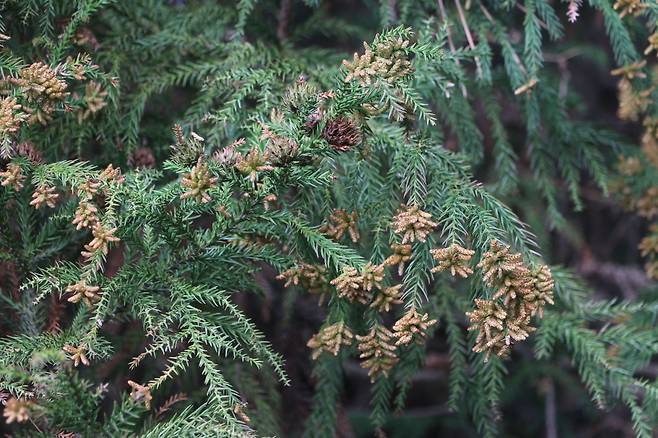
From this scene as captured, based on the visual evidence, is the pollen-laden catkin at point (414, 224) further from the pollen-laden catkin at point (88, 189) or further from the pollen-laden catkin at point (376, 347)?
the pollen-laden catkin at point (88, 189)

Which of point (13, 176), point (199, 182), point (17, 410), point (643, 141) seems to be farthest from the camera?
point (643, 141)

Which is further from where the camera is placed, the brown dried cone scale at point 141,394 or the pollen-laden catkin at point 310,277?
the pollen-laden catkin at point 310,277

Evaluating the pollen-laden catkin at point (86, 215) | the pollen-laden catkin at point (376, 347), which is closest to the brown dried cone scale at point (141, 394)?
the pollen-laden catkin at point (86, 215)

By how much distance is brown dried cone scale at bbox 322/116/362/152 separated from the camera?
1.36 meters

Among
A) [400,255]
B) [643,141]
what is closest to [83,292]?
[400,255]

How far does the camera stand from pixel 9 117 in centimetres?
142

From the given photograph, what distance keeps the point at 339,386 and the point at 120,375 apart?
60 centimetres

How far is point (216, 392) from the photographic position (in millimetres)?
1374

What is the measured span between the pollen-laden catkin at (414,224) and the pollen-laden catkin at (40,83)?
2.32 feet

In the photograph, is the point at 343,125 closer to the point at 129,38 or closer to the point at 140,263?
the point at 140,263

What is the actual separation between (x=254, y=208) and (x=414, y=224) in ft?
1.00

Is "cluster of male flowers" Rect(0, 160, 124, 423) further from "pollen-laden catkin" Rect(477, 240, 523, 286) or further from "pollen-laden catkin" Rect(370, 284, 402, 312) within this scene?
"pollen-laden catkin" Rect(477, 240, 523, 286)

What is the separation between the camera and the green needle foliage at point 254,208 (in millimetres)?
1386

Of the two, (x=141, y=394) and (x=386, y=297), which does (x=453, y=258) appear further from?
(x=141, y=394)
